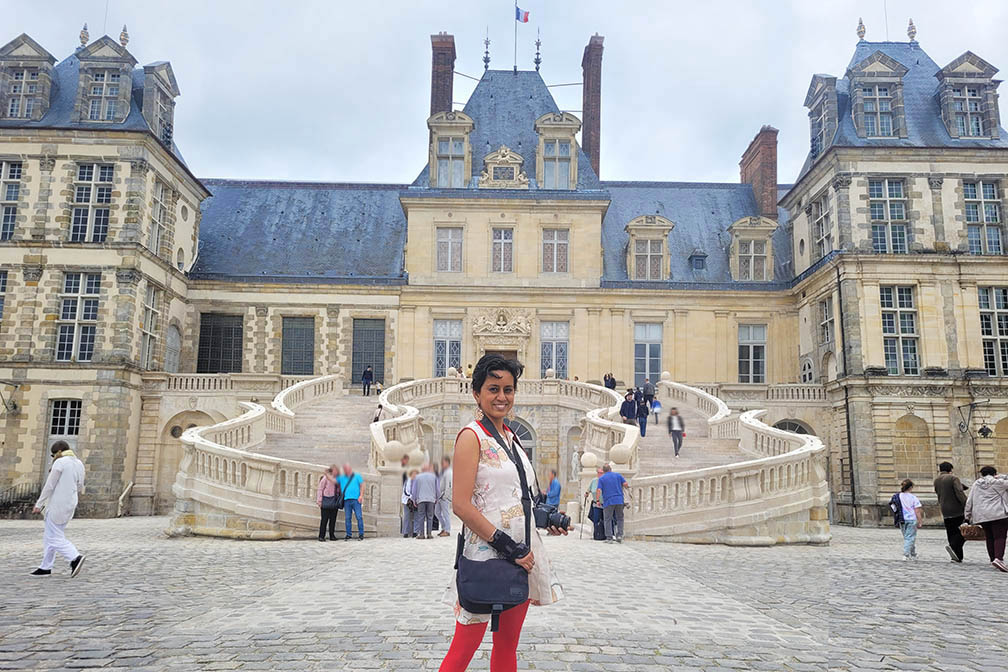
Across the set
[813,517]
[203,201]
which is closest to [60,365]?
[203,201]

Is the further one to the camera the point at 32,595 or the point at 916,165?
the point at 916,165

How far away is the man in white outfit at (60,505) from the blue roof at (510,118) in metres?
23.6

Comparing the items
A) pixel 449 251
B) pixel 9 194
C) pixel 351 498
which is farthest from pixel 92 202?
pixel 351 498

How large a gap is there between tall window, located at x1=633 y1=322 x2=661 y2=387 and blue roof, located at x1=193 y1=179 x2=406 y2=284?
31.3ft

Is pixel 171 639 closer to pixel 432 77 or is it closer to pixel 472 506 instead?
pixel 472 506

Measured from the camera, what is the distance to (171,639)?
6.37m

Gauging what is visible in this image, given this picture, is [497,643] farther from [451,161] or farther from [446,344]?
[451,161]

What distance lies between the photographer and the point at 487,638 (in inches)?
267

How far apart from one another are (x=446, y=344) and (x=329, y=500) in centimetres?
1770

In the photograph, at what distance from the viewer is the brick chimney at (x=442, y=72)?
119ft

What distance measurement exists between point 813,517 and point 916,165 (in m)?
17.6

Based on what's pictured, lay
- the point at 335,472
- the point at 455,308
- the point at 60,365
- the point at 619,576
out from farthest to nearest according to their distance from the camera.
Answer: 1. the point at 455,308
2. the point at 60,365
3. the point at 335,472
4. the point at 619,576

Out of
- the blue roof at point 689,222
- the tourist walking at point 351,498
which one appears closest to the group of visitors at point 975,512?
the tourist walking at point 351,498

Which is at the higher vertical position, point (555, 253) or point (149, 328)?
point (555, 253)
